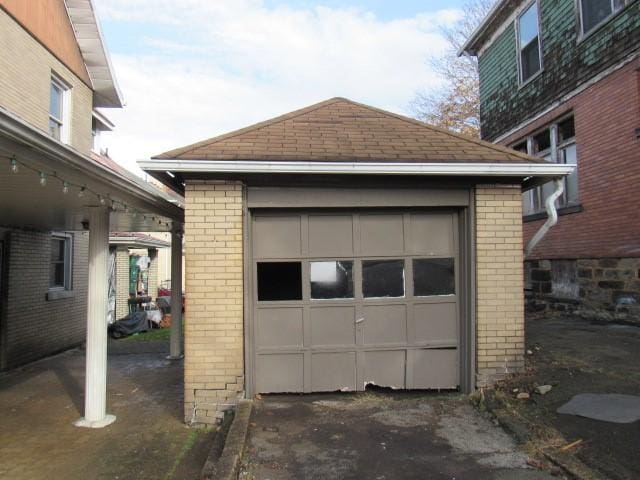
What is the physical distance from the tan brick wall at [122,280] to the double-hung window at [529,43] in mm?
12897

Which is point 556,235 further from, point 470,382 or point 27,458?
point 27,458

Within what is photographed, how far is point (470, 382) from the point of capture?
586cm

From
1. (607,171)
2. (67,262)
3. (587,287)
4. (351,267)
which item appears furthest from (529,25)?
(67,262)

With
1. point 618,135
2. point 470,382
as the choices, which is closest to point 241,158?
point 470,382

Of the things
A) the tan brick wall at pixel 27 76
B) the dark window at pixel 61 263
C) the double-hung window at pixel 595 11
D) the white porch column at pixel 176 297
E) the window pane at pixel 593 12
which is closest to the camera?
the tan brick wall at pixel 27 76

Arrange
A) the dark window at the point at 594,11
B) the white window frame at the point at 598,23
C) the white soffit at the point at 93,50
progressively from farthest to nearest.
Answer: the white soffit at the point at 93,50, the dark window at the point at 594,11, the white window frame at the point at 598,23

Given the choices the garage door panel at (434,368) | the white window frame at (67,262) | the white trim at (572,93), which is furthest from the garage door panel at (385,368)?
the white window frame at (67,262)

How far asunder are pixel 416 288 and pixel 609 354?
8.94 ft

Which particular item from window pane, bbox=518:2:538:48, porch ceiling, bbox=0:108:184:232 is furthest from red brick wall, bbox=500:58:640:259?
porch ceiling, bbox=0:108:184:232

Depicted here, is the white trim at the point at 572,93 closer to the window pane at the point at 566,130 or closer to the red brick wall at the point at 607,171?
the red brick wall at the point at 607,171

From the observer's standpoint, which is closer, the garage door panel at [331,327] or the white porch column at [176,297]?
the garage door panel at [331,327]

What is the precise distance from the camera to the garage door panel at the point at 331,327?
19.4 feet

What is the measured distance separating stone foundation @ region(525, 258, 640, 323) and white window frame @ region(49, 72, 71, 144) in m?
10.6

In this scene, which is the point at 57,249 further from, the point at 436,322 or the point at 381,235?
the point at 436,322
